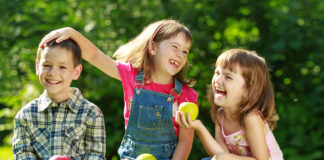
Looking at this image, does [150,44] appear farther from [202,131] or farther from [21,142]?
[21,142]

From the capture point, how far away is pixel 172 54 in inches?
123

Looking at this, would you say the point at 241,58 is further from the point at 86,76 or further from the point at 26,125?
the point at 86,76

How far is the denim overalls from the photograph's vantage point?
120 inches

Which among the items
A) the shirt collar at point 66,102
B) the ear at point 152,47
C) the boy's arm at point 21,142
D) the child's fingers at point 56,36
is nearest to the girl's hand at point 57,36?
the child's fingers at point 56,36

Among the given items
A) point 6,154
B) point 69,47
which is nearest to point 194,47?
point 69,47

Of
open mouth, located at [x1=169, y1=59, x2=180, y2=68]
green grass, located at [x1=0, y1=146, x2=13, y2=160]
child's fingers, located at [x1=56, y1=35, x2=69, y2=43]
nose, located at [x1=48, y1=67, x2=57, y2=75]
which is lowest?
green grass, located at [x1=0, y1=146, x2=13, y2=160]

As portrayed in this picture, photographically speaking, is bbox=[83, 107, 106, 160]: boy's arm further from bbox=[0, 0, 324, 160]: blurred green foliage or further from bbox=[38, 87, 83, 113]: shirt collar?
bbox=[0, 0, 324, 160]: blurred green foliage

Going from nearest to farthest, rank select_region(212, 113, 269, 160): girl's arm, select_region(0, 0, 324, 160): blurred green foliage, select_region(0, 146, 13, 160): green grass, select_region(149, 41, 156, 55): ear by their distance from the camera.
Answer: select_region(212, 113, 269, 160): girl's arm, select_region(149, 41, 156, 55): ear, select_region(0, 146, 13, 160): green grass, select_region(0, 0, 324, 160): blurred green foliage

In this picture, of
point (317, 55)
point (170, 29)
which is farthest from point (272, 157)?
point (317, 55)

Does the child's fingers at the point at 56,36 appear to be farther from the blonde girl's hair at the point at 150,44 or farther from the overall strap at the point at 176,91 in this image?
the overall strap at the point at 176,91

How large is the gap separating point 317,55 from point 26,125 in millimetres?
3219

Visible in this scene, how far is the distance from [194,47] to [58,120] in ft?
7.81

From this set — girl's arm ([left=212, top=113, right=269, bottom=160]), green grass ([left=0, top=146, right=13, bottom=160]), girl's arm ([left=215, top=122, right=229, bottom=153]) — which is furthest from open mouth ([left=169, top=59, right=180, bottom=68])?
green grass ([left=0, top=146, right=13, bottom=160])

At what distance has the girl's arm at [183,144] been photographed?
9.96ft
